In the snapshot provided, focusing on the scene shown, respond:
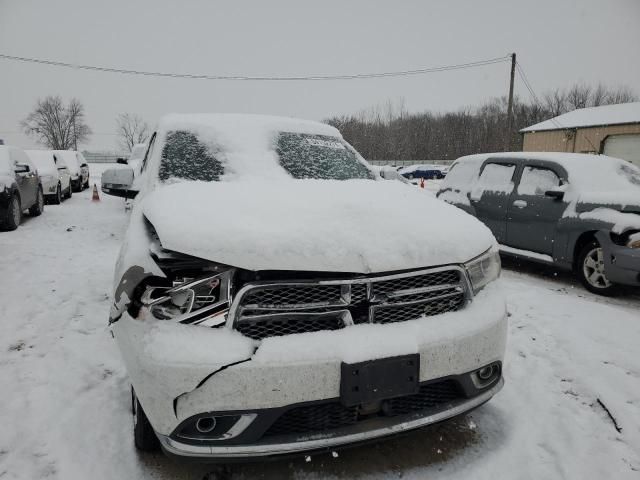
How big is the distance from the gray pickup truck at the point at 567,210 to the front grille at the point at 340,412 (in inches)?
144

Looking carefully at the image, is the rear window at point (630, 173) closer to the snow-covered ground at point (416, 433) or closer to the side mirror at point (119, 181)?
the snow-covered ground at point (416, 433)

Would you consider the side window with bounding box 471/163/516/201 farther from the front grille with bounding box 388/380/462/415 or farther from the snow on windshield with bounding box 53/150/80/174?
the snow on windshield with bounding box 53/150/80/174

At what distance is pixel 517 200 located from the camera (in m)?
5.72

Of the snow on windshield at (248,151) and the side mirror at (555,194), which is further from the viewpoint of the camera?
the side mirror at (555,194)

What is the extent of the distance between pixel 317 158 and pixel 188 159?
3.16 ft

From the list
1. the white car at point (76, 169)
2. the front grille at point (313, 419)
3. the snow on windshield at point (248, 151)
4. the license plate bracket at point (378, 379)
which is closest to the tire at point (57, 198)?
the white car at point (76, 169)

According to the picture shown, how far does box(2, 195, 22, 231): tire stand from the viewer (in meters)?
7.31

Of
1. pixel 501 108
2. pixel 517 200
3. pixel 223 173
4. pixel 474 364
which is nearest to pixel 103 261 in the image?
pixel 223 173

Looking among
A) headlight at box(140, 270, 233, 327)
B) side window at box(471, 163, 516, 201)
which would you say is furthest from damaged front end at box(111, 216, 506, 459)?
side window at box(471, 163, 516, 201)

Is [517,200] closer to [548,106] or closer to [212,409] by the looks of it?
[212,409]

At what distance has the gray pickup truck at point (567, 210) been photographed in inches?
178

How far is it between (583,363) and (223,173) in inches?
111

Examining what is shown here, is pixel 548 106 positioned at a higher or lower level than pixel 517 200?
higher

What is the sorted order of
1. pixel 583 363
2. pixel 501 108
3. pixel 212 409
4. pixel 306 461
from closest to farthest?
pixel 212 409, pixel 306 461, pixel 583 363, pixel 501 108
